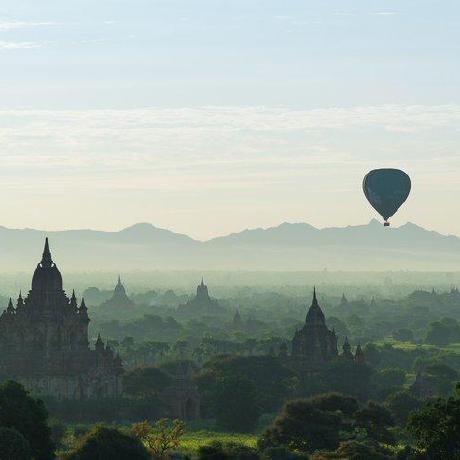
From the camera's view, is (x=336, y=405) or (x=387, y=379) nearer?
(x=336, y=405)

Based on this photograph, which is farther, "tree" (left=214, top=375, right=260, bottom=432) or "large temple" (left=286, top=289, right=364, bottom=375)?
"large temple" (left=286, top=289, right=364, bottom=375)

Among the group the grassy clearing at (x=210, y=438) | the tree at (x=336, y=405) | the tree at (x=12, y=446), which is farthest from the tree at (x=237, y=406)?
the tree at (x=12, y=446)

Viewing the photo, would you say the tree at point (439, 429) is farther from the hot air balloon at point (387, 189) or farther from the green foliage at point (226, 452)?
the hot air balloon at point (387, 189)

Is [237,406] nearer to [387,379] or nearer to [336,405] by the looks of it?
[336,405]

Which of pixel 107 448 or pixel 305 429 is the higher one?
pixel 305 429

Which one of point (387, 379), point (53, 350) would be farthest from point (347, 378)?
point (53, 350)

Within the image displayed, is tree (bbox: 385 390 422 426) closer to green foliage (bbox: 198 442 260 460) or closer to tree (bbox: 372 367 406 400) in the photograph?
tree (bbox: 372 367 406 400)

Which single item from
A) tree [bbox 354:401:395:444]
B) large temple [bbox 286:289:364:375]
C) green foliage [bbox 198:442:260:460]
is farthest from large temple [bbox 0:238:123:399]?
green foliage [bbox 198:442:260:460]
